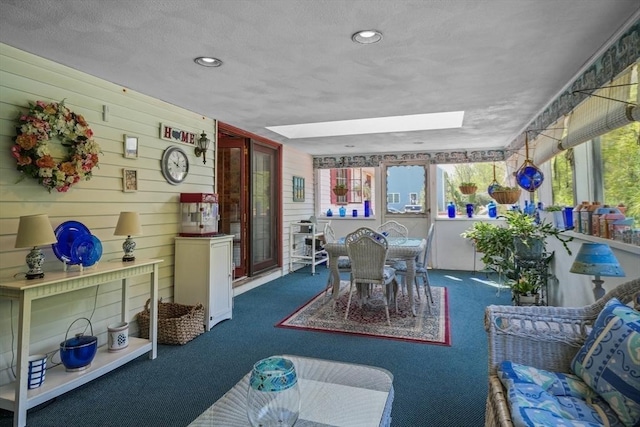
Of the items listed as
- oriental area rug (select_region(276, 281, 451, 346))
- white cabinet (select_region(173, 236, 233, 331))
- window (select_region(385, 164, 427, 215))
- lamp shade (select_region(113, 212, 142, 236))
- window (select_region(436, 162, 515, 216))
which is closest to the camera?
lamp shade (select_region(113, 212, 142, 236))

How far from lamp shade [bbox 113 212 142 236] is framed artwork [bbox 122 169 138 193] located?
41 cm

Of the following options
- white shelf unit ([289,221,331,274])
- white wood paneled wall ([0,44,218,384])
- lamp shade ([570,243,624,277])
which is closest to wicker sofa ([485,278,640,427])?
lamp shade ([570,243,624,277])

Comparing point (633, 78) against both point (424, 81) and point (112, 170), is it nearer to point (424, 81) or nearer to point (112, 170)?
point (424, 81)

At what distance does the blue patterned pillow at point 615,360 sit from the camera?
48.8 inches

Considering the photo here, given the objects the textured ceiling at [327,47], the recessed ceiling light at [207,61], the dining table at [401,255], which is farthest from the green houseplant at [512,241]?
the recessed ceiling light at [207,61]

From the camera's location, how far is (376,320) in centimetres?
371

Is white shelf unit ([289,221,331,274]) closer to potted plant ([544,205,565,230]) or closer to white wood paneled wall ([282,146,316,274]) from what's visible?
white wood paneled wall ([282,146,316,274])

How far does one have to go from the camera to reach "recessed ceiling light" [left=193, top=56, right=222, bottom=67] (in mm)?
2607

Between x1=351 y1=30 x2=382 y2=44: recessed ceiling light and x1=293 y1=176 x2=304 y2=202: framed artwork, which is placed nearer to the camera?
x1=351 y1=30 x2=382 y2=44: recessed ceiling light

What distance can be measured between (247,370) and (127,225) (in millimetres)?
1547

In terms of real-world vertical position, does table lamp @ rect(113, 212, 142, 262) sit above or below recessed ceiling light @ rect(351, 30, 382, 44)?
below

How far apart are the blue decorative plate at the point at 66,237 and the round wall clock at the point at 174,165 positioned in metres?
1.20

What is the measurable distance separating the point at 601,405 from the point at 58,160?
11.6 feet

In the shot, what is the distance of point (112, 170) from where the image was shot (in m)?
3.08
